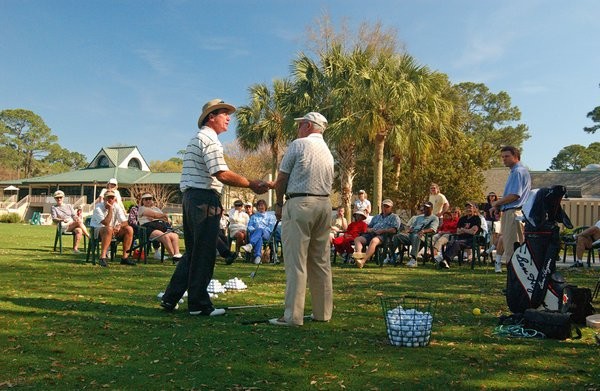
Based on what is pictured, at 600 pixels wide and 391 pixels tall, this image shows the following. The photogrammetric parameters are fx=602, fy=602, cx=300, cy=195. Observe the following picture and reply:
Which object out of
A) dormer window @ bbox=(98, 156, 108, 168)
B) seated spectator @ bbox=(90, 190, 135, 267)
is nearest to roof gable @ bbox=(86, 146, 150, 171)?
dormer window @ bbox=(98, 156, 108, 168)

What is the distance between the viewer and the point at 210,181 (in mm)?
5371

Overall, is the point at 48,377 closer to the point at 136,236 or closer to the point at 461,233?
the point at 136,236

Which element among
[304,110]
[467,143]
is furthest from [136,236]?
[467,143]

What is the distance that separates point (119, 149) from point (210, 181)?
5695 cm

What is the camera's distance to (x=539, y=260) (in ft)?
17.2

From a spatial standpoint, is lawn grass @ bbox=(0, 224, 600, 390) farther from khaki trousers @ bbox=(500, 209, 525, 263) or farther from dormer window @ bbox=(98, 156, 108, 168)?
dormer window @ bbox=(98, 156, 108, 168)

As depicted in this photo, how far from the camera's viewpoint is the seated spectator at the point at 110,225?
10422 mm

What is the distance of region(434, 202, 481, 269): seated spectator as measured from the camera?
37.3 ft

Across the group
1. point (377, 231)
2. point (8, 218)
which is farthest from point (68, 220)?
point (8, 218)

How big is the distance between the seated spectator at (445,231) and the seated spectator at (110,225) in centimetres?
584

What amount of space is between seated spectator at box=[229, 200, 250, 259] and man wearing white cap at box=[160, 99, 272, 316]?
7.43 m

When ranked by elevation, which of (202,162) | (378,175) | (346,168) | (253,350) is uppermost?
(346,168)

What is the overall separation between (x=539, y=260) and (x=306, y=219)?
2.08m

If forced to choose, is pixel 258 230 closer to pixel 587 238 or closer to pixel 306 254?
pixel 587 238
